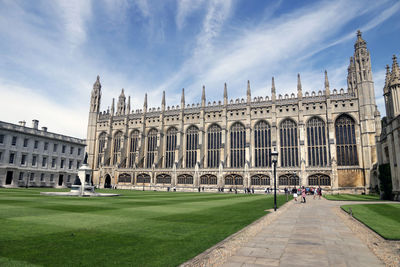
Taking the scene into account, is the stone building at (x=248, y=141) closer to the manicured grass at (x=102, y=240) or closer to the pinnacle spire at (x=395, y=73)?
the pinnacle spire at (x=395, y=73)

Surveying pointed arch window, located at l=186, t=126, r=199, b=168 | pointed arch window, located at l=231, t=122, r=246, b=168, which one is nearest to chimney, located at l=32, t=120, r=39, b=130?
pointed arch window, located at l=186, t=126, r=199, b=168

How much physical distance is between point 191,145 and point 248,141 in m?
13.2

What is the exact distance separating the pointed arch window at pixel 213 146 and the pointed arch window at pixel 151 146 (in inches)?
522

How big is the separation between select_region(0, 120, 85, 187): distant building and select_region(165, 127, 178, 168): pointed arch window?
20284mm

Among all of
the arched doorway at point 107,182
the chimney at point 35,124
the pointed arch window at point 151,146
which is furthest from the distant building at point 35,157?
the pointed arch window at point 151,146

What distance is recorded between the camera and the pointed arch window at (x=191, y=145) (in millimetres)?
54938

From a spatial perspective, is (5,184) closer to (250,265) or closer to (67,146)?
(67,146)

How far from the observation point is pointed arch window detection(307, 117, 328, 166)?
4478 centimetres

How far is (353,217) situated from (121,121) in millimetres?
58521

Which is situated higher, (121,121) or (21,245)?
(121,121)

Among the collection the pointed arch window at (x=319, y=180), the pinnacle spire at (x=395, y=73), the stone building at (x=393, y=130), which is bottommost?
the pointed arch window at (x=319, y=180)

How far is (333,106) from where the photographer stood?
1795 inches

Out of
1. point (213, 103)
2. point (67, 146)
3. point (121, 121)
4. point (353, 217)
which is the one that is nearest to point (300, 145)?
point (213, 103)

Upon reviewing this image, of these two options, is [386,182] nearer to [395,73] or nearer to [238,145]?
[395,73]
